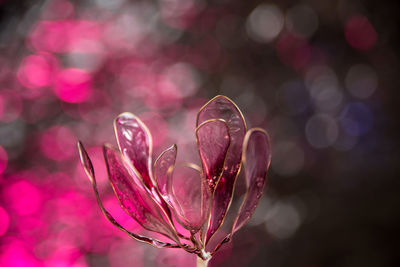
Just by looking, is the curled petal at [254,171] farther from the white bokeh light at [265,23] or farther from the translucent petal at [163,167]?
the white bokeh light at [265,23]

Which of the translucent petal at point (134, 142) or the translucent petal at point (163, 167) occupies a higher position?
the translucent petal at point (134, 142)

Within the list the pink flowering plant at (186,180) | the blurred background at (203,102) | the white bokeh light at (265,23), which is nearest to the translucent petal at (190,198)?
the pink flowering plant at (186,180)

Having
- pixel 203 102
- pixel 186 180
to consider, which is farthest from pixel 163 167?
pixel 203 102

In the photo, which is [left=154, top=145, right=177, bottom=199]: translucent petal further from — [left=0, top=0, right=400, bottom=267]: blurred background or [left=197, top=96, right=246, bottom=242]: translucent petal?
[left=0, top=0, right=400, bottom=267]: blurred background

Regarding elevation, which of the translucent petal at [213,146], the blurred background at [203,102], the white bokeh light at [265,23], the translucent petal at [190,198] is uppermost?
the translucent petal at [213,146]

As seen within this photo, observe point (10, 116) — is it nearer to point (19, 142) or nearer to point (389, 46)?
point (19, 142)

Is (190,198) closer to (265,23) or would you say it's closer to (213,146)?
(213,146)

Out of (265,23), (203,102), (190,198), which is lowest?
(203,102)

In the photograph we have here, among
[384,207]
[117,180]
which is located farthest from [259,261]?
[117,180]
